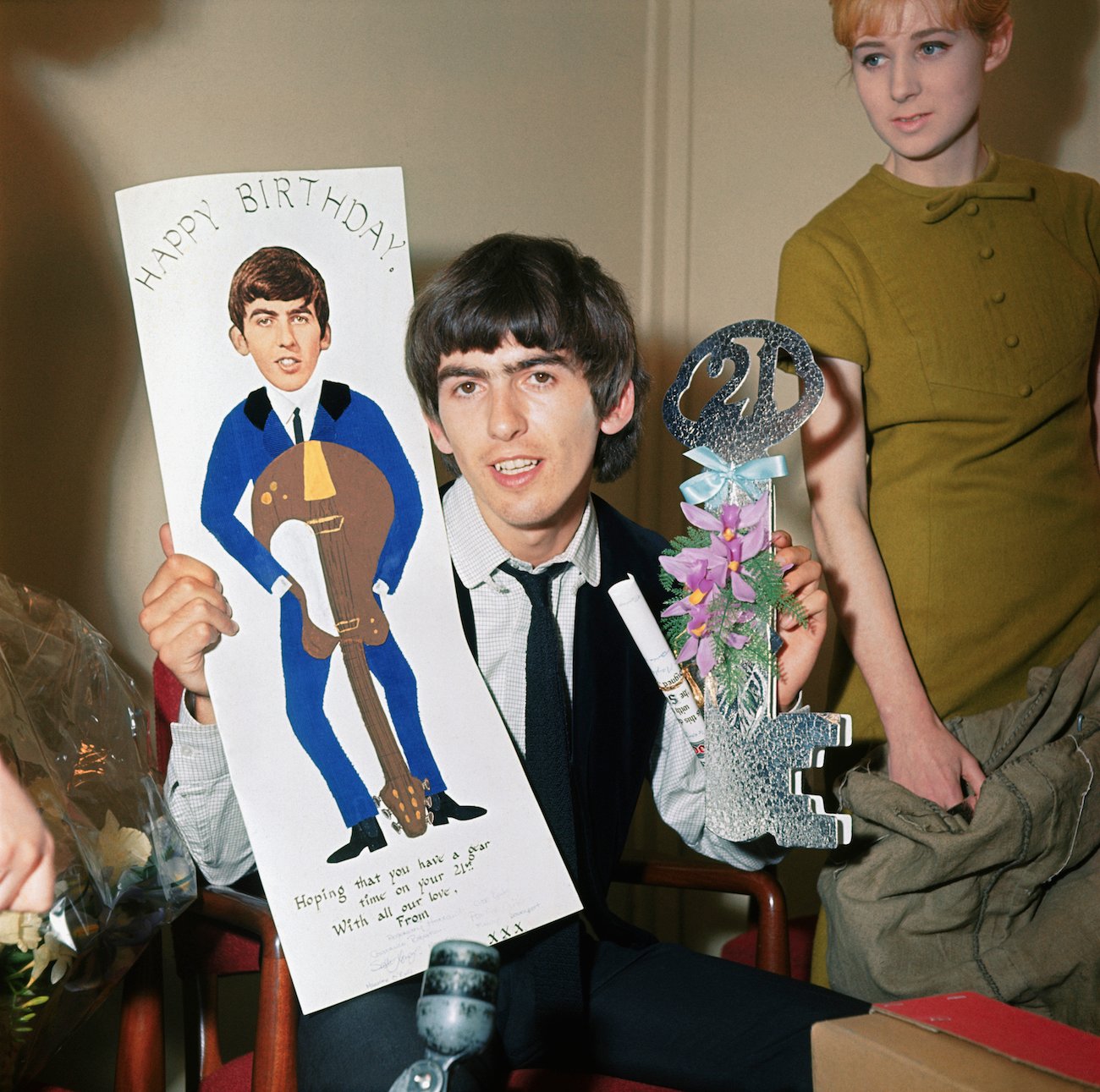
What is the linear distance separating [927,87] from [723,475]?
1.65 ft

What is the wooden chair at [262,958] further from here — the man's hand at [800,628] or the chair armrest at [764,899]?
the man's hand at [800,628]

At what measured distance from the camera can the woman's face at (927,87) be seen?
127 centimetres

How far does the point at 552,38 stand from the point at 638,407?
3.14 feet

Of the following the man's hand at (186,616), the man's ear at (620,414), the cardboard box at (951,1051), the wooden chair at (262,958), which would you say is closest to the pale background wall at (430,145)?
the man's hand at (186,616)

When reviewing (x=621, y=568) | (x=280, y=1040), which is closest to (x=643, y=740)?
(x=621, y=568)

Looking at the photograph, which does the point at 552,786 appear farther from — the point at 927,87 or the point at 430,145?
the point at 430,145

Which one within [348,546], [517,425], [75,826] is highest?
[517,425]

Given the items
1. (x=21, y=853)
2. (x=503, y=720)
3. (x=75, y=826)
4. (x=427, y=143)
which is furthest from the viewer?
(x=427, y=143)

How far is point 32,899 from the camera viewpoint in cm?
72

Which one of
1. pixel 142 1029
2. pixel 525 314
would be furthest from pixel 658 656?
pixel 142 1029

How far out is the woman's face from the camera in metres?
1.27

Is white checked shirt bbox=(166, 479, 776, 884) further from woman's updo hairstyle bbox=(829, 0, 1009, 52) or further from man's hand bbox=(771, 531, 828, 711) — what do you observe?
woman's updo hairstyle bbox=(829, 0, 1009, 52)

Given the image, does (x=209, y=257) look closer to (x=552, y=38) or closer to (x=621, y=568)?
(x=621, y=568)

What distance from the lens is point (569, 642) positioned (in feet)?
4.20
